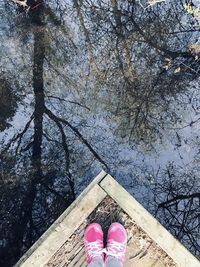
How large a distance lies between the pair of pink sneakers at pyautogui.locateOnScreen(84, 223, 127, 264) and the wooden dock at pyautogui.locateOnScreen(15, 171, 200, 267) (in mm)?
82

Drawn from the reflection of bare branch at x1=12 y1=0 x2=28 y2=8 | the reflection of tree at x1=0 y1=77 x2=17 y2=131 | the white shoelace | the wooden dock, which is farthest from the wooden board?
the reflection of bare branch at x1=12 y1=0 x2=28 y2=8

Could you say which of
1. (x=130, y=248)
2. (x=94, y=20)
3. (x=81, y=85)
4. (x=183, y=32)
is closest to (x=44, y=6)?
(x=94, y=20)

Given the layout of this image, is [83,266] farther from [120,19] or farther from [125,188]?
[120,19]

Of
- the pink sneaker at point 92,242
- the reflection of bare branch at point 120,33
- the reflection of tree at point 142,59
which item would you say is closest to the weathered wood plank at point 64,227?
the pink sneaker at point 92,242

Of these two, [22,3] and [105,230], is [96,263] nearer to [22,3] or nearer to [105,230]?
[105,230]

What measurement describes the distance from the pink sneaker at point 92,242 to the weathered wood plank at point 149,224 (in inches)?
11.8

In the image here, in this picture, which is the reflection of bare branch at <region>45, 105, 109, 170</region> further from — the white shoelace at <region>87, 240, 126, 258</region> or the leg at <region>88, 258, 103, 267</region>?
the leg at <region>88, 258, 103, 267</region>

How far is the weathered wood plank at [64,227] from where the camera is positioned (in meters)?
3.60

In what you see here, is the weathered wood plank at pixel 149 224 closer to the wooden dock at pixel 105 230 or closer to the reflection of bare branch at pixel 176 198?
the wooden dock at pixel 105 230

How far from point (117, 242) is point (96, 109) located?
50.2 inches

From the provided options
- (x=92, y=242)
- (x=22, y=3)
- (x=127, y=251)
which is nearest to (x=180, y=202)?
(x=127, y=251)

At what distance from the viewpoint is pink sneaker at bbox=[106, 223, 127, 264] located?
3645 mm

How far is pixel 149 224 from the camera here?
372 centimetres

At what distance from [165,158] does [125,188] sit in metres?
0.47
